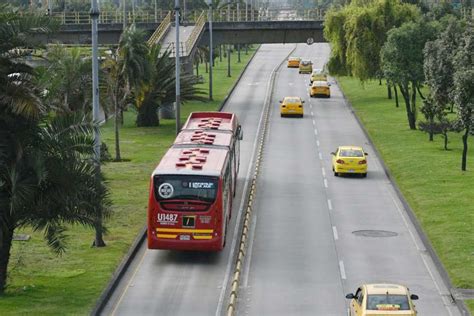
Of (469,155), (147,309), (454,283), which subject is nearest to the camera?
(147,309)

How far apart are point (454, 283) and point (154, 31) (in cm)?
7417

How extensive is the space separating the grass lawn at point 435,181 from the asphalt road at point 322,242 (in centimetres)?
69

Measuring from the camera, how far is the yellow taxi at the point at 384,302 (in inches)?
1136

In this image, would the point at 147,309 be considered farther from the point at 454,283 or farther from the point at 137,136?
the point at 137,136

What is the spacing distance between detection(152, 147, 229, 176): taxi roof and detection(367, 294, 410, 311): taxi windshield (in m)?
10.8

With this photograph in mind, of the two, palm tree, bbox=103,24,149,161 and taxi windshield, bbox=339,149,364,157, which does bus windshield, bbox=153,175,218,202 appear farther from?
palm tree, bbox=103,24,149,161

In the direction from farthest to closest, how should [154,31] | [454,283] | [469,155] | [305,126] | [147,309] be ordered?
[154,31]
[305,126]
[469,155]
[454,283]
[147,309]

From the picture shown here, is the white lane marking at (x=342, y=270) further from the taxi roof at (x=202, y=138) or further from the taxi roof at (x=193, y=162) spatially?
the taxi roof at (x=202, y=138)

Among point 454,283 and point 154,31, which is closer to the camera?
point 454,283

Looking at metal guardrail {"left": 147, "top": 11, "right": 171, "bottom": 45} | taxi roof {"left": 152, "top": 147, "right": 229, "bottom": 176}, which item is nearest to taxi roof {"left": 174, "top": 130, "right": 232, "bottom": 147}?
taxi roof {"left": 152, "top": 147, "right": 229, "bottom": 176}


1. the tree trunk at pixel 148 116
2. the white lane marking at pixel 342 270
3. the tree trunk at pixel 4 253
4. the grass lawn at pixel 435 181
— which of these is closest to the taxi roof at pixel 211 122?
the grass lawn at pixel 435 181

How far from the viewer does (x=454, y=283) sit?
35938 millimetres

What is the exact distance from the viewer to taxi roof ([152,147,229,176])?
3903 centimetres

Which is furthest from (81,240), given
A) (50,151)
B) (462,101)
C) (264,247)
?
(462,101)
